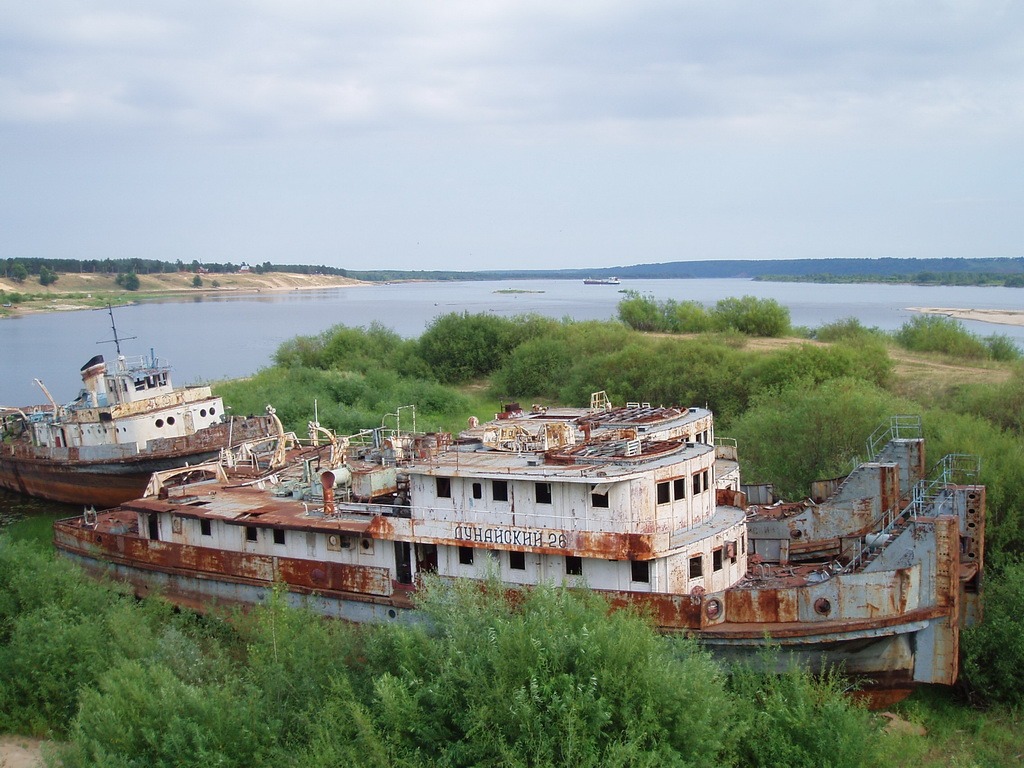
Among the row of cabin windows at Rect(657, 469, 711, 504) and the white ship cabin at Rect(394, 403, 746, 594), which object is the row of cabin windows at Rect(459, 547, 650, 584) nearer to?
the white ship cabin at Rect(394, 403, 746, 594)

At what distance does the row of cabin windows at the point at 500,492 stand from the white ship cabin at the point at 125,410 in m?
21.4

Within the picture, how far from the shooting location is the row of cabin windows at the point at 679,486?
16.9 metres

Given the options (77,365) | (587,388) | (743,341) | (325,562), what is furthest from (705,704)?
(77,365)

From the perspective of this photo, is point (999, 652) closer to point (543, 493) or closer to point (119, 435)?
point (543, 493)

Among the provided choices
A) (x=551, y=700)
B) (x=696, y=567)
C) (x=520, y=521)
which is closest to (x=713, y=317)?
(x=696, y=567)

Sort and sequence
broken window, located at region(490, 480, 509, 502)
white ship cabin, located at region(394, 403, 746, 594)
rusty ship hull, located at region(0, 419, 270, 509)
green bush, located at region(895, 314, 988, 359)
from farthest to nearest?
green bush, located at region(895, 314, 988, 359)
rusty ship hull, located at region(0, 419, 270, 509)
broken window, located at region(490, 480, 509, 502)
white ship cabin, located at region(394, 403, 746, 594)

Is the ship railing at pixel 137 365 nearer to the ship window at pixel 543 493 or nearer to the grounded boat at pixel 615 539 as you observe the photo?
the grounded boat at pixel 615 539

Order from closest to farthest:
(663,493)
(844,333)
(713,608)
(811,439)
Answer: (713,608)
(663,493)
(811,439)
(844,333)

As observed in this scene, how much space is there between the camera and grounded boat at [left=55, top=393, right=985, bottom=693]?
52.6ft

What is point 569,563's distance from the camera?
17.4m

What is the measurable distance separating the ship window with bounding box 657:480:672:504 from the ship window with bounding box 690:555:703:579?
1.26 metres

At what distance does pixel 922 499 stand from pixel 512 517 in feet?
27.4

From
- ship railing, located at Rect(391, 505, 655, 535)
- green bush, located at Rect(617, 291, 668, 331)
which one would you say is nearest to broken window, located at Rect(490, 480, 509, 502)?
ship railing, located at Rect(391, 505, 655, 535)

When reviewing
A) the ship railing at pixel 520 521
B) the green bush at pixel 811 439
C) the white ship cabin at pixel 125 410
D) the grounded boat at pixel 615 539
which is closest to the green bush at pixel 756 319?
the green bush at pixel 811 439
